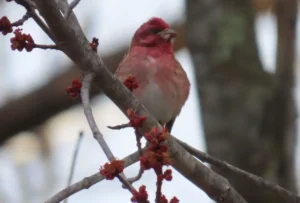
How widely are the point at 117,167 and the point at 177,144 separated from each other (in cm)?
119

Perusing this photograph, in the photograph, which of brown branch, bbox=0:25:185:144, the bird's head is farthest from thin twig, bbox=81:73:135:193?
brown branch, bbox=0:25:185:144

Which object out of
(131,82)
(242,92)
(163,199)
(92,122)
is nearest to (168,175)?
(163,199)

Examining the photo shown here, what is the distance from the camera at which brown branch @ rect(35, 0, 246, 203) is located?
3.37 metres

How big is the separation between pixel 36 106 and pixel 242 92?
1.88 m

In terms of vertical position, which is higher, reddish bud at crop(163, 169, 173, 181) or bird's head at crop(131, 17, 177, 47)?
reddish bud at crop(163, 169, 173, 181)

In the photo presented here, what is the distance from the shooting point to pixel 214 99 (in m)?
7.68

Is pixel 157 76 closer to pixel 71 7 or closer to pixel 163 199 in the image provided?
pixel 71 7

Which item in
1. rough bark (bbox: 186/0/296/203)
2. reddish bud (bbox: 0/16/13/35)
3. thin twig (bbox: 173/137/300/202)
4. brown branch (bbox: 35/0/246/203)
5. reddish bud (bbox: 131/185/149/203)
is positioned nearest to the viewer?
reddish bud (bbox: 131/185/149/203)

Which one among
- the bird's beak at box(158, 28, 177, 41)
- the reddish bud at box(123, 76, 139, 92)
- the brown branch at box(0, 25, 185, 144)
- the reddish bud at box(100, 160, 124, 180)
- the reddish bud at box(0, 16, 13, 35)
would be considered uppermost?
the reddish bud at box(0, 16, 13, 35)

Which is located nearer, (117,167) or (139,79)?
(117,167)

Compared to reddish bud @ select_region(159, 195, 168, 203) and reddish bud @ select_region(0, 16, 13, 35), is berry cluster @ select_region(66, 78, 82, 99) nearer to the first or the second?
reddish bud @ select_region(0, 16, 13, 35)

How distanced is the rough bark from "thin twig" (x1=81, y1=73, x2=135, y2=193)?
11.0ft

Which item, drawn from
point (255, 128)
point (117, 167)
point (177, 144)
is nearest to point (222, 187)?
point (177, 144)

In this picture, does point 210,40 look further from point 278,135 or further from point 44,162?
point 44,162
